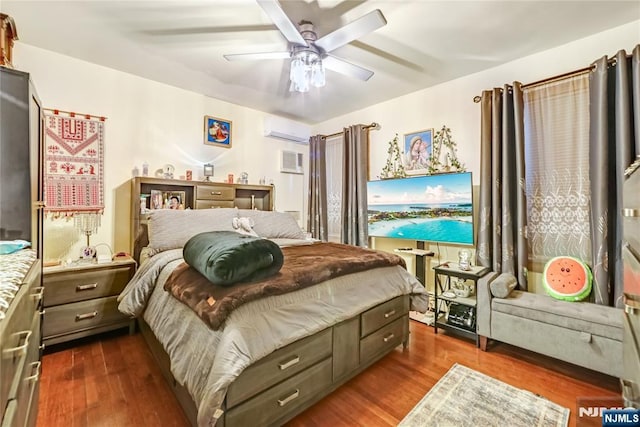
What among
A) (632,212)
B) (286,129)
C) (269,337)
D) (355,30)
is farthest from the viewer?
(286,129)

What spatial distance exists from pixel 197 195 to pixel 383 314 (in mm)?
2409

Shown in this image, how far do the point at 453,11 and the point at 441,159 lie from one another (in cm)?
150

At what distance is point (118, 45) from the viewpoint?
7.73 feet

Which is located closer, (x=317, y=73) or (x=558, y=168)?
(x=317, y=73)

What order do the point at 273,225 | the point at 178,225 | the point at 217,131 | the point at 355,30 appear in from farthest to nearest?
the point at 217,131 → the point at 273,225 → the point at 178,225 → the point at 355,30

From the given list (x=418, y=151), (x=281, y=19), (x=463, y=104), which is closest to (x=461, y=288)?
(x=418, y=151)

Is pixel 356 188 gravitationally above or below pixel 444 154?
below

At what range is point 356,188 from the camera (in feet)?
12.3

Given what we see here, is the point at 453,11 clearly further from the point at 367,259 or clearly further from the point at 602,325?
the point at 602,325

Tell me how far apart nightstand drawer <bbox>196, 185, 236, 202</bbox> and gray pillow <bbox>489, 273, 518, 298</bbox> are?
2910 mm

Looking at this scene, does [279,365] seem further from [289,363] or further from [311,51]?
[311,51]

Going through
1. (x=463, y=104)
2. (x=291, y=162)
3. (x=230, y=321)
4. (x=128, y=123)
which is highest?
(x=463, y=104)

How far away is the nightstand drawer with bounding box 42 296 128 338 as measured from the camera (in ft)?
6.84

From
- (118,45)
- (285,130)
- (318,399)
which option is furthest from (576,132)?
(118,45)
